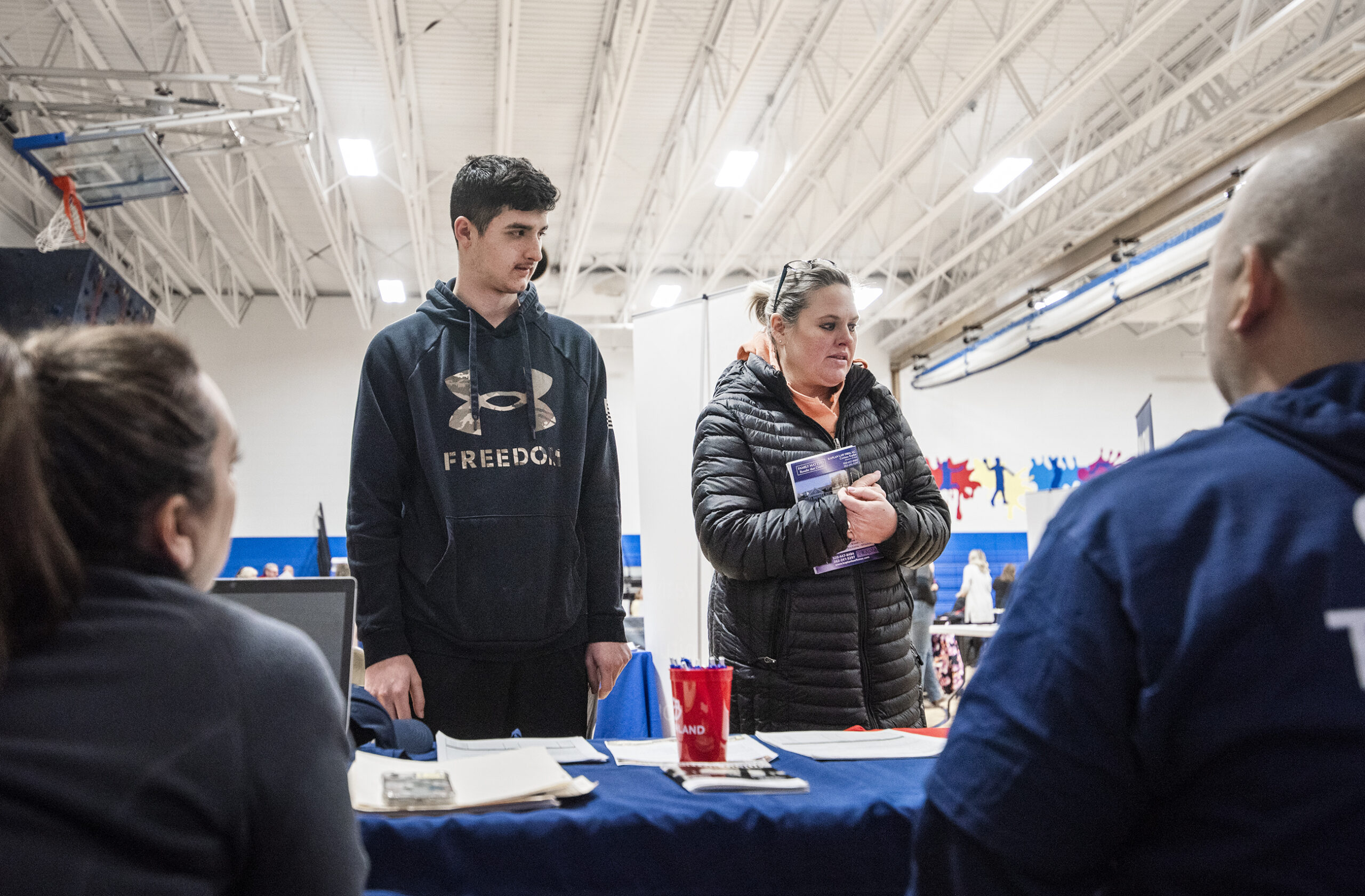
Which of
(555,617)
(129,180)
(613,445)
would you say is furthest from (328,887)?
(129,180)

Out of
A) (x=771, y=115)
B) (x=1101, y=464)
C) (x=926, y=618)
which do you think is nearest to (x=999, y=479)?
(x=1101, y=464)

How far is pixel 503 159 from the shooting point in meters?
1.91

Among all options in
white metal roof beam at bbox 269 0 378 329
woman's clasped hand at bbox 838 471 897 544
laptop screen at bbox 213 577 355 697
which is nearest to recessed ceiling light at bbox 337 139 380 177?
white metal roof beam at bbox 269 0 378 329

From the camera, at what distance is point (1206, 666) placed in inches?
25.3

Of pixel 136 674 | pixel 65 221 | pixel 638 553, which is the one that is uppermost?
pixel 65 221

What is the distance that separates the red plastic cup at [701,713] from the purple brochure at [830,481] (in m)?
0.59

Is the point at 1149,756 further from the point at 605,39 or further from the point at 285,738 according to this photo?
the point at 605,39

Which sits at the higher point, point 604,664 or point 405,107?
point 405,107

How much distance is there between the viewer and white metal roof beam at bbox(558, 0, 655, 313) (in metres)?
5.91

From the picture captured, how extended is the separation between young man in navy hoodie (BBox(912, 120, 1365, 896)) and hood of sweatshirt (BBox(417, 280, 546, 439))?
4.26ft

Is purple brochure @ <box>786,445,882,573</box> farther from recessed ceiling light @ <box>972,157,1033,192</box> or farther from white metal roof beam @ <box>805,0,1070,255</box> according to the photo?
recessed ceiling light @ <box>972,157,1033,192</box>

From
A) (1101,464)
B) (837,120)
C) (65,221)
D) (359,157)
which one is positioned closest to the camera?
(837,120)

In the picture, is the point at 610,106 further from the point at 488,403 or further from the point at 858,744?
the point at 858,744

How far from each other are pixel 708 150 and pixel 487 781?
21.6 ft
